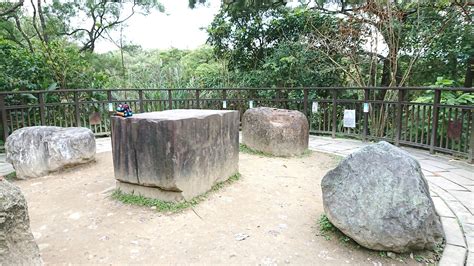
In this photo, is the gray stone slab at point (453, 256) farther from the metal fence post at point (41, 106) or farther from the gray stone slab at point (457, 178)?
the metal fence post at point (41, 106)

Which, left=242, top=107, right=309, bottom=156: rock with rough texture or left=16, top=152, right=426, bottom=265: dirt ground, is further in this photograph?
left=242, top=107, right=309, bottom=156: rock with rough texture

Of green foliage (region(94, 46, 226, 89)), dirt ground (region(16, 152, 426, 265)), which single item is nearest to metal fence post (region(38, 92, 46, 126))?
dirt ground (region(16, 152, 426, 265))

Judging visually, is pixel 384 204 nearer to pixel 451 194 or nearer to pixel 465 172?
pixel 451 194

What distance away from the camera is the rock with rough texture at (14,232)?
159 centimetres

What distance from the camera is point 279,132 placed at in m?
4.63

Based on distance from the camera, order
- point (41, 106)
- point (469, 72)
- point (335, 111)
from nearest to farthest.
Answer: point (41, 106) → point (469, 72) → point (335, 111)

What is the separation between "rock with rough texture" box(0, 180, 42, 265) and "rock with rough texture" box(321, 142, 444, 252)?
1.97 m

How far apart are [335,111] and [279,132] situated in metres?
1.91

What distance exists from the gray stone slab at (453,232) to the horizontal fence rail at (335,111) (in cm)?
210

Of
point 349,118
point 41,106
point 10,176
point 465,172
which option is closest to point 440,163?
point 465,172

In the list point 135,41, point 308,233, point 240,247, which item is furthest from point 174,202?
point 135,41

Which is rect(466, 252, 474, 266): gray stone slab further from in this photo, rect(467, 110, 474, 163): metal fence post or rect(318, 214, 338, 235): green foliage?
rect(467, 110, 474, 163): metal fence post

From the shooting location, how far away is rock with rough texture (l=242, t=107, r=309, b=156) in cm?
465

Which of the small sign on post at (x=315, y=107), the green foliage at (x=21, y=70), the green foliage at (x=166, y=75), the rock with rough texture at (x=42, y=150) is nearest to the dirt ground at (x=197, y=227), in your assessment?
the rock with rough texture at (x=42, y=150)
